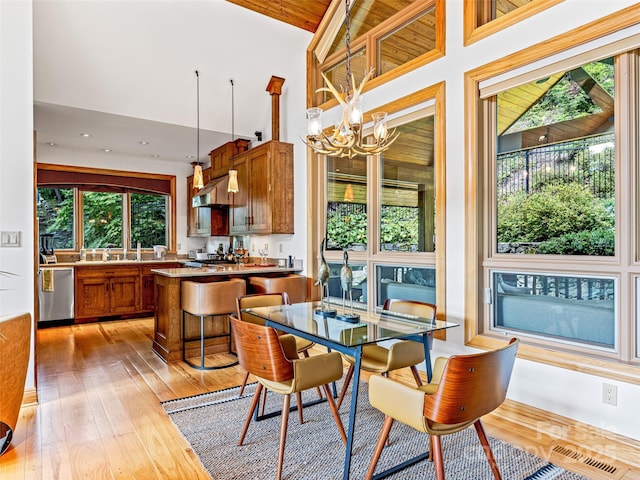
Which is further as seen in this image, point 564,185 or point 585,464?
point 564,185


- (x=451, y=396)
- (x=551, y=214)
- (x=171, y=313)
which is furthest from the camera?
(x=171, y=313)

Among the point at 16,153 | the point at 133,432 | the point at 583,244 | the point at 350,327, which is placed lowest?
the point at 133,432

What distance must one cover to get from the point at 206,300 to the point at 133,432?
148 cm

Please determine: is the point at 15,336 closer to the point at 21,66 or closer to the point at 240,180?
the point at 21,66

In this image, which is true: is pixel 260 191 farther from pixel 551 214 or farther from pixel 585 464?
pixel 585 464

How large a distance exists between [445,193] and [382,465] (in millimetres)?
2002

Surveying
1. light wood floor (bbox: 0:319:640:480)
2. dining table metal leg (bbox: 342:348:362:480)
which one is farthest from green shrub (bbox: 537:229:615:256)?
dining table metal leg (bbox: 342:348:362:480)

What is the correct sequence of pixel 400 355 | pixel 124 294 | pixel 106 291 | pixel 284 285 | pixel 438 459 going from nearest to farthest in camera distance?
1. pixel 438 459
2. pixel 400 355
3. pixel 284 285
4. pixel 106 291
5. pixel 124 294

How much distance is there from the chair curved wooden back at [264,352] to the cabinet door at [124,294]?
191 inches

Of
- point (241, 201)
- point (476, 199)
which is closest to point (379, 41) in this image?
point (476, 199)

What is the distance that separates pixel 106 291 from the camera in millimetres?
6125

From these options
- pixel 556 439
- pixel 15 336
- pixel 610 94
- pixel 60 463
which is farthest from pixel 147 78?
pixel 556 439

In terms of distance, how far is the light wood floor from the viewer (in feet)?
6.99

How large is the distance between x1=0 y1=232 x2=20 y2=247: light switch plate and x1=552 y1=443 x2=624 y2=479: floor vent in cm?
377
